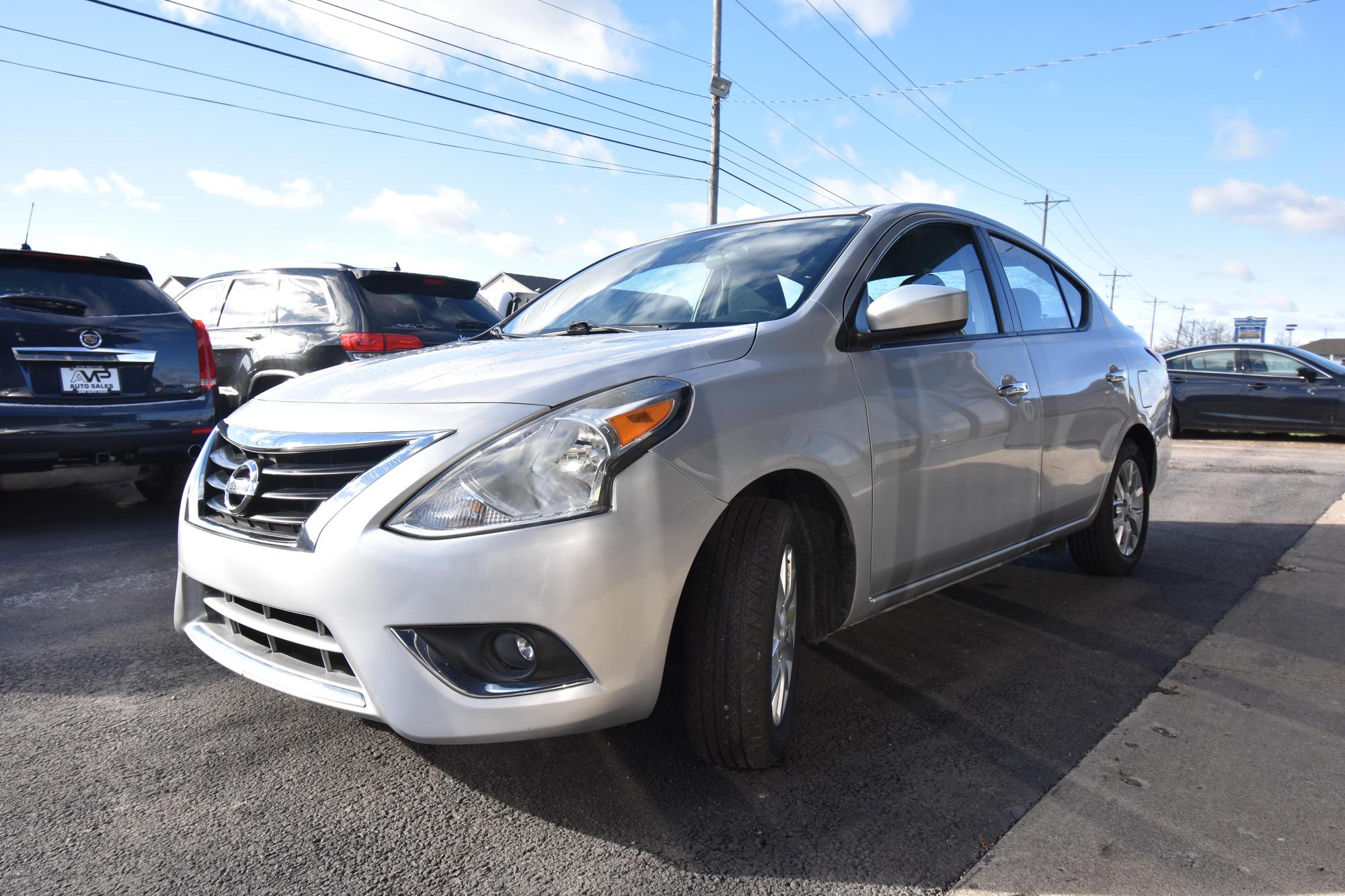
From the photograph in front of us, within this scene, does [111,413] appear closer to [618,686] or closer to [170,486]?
[170,486]

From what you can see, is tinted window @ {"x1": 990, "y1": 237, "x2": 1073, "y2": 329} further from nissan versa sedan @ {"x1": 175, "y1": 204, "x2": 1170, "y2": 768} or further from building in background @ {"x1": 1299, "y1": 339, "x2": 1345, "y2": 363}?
building in background @ {"x1": 1299, "y1": 339, "x2": 1345, "y2": 363}

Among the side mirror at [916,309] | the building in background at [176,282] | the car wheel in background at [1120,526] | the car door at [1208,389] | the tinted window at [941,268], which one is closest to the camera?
the side mirror at [916,309]

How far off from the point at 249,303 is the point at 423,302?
1.51 metres

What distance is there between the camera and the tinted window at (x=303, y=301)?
22.4 ft

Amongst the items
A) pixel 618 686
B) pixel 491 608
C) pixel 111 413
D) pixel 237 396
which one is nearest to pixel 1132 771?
pixel 618 686

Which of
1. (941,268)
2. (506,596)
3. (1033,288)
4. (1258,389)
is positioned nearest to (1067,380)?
(1033,288)

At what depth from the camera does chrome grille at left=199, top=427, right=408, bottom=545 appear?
2.20 metres

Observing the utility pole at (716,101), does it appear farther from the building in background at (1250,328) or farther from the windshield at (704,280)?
the building in background at (1250,328)

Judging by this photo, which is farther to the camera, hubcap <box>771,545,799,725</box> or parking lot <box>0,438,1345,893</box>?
hubcap <box>771,545,799,725</box>

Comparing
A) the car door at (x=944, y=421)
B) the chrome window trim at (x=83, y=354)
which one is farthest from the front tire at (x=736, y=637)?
the chrome window trim at (x=83, y=354)

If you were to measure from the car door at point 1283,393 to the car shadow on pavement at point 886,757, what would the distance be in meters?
10.5

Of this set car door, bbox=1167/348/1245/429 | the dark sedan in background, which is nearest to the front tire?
the dark sedan in background

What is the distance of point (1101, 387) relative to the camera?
4188mm

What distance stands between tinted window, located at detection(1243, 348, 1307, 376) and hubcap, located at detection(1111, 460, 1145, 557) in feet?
32.4
